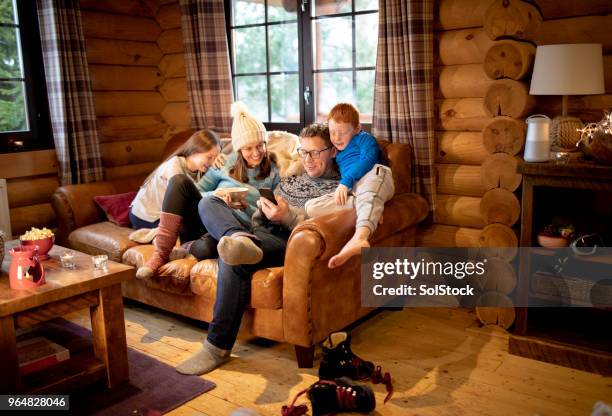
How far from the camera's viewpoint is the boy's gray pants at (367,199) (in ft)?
8.27

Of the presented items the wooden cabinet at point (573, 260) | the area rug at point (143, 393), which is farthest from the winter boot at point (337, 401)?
the wooden cabinet at point (573, 260)

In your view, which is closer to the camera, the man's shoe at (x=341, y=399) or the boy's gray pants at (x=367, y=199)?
the man's shoe at (x=341, y=399)

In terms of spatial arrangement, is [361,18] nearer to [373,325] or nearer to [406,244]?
[406,244]

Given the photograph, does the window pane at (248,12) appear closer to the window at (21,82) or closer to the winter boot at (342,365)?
the window at (21,82)

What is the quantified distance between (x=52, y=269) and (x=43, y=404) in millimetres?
534

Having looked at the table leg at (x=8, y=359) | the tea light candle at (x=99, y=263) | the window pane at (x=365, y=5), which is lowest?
the table leg at (x=8, y=359)

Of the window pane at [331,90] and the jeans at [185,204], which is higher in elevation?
the window pane at [331,90]

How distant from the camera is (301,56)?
3707 mm

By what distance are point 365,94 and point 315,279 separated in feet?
4.87

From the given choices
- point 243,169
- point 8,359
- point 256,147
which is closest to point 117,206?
point 243,169

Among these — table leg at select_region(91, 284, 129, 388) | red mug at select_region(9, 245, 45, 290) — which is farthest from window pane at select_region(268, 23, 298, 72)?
red mug at select_region(9, 245, 45, 290)

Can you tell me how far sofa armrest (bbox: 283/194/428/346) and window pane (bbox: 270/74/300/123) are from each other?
1.46 meters

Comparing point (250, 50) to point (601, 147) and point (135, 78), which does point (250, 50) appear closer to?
point (135, 78)

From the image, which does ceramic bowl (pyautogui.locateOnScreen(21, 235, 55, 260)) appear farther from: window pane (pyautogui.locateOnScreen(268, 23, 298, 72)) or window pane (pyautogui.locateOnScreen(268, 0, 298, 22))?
window pane (pyautogui.locateOnScreen(268, 0, 298, 22))
